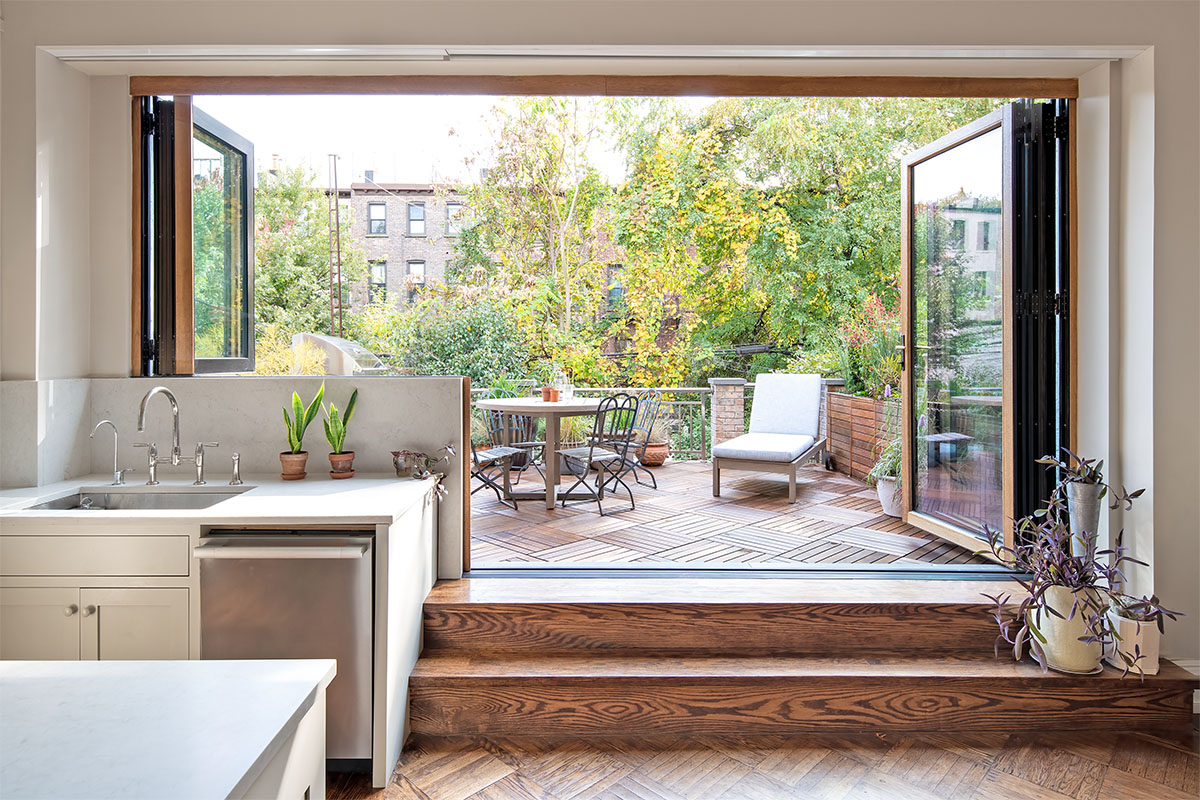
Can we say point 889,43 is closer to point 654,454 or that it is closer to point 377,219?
point 654,454

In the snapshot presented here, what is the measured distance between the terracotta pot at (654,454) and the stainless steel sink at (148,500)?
14.8ft

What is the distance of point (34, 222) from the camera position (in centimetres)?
275

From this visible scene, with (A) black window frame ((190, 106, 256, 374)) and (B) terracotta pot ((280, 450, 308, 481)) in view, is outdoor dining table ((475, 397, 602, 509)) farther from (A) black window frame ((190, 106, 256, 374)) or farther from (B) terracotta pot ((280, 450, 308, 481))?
(B) terracotta pot ((280, 450, 308, 481))

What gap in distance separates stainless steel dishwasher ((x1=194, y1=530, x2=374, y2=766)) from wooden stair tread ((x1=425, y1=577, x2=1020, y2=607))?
0.55 metres

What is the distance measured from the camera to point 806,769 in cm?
239

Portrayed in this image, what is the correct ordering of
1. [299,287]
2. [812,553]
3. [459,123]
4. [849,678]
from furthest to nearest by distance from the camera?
[299,287] → [459,123] → [812,553] → [849,678]

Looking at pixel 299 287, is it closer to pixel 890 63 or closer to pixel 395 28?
pixel 395 28

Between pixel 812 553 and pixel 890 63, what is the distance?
2.33 m

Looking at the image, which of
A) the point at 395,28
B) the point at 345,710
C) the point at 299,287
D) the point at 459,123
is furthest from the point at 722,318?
the point at 345,710

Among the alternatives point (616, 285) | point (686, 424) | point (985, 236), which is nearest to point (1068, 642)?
point (985, 236)

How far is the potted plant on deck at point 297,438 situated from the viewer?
2.93 m

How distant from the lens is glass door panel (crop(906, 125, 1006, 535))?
11.2ft

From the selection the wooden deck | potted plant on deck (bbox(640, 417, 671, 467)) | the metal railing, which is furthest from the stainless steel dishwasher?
the metal railing

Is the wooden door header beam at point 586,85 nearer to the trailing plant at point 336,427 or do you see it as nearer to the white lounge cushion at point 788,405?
the trailing plant at point 336,427
